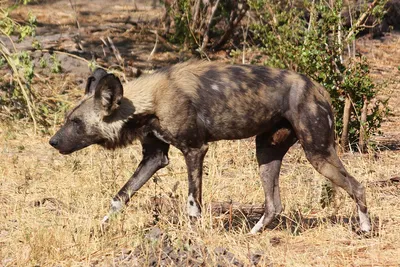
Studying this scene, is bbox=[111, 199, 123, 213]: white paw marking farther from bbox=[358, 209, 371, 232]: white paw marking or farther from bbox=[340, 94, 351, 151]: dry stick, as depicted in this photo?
bbox=[340, 94, 351, 151]: dry stick

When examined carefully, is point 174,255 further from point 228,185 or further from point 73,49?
point 73,49

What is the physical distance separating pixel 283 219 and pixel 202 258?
1563 millimetres

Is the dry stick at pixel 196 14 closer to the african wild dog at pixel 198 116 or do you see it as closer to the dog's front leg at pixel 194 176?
the african wild dog at pixel 198 116

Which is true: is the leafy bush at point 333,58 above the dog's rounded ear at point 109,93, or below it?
below

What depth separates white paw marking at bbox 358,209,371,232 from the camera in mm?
5730

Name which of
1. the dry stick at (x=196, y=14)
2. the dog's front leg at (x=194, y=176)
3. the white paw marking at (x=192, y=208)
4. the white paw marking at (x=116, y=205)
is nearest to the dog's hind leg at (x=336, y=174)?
the dog's front leg at (x=194, y=176)

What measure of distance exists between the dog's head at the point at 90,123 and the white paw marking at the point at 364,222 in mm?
1681

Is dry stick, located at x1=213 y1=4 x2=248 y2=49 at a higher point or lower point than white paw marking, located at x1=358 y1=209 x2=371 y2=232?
lower

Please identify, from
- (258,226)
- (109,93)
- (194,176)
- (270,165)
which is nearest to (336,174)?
(270,165)

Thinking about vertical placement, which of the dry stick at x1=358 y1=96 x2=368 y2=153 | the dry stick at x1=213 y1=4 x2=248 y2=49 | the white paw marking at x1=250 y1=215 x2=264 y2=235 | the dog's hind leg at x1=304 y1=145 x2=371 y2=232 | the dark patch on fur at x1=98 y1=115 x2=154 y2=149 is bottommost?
the dry stick at x1=213 y1=4 x2=248 y2=49

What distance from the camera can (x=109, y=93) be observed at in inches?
220

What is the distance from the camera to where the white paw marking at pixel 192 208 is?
561cm

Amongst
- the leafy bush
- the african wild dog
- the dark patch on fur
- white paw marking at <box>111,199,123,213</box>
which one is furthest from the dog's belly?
the leafy bush

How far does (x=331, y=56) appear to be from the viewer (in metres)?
7.88
